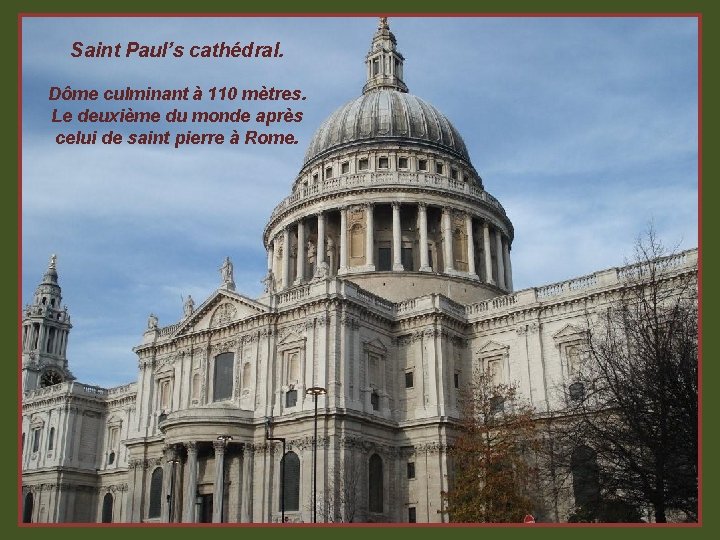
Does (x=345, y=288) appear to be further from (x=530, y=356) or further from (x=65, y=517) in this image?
(x=65, y=517)

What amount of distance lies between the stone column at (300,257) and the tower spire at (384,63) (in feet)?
63.1

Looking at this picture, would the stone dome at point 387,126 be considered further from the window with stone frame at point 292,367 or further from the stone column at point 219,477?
the stone column at point 219,477

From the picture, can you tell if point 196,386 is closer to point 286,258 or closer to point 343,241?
point 286,258

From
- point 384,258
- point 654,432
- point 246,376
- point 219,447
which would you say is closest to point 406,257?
point 384,258

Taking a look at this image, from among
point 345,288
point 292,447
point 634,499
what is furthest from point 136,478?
point 634,499

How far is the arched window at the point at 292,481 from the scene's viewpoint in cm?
4740

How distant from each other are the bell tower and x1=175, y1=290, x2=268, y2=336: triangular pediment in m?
38.0

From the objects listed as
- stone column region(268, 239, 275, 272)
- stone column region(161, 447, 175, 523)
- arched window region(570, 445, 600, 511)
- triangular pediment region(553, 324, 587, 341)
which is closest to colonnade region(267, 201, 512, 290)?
stone column region(268, 239, 275, 272)

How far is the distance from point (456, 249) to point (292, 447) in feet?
83.1

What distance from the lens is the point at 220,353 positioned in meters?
55.2

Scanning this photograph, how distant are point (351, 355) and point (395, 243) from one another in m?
16.6

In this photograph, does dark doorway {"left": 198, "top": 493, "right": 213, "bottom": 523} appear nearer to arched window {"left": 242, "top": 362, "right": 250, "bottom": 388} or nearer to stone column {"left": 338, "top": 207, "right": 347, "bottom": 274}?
arched window {"left": 242, "top": 362, "right": 250, "bottom": 388}

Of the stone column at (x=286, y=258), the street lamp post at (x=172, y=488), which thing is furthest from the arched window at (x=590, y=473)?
the stone column at (x=286, y=258)

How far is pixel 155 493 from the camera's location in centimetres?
5484
